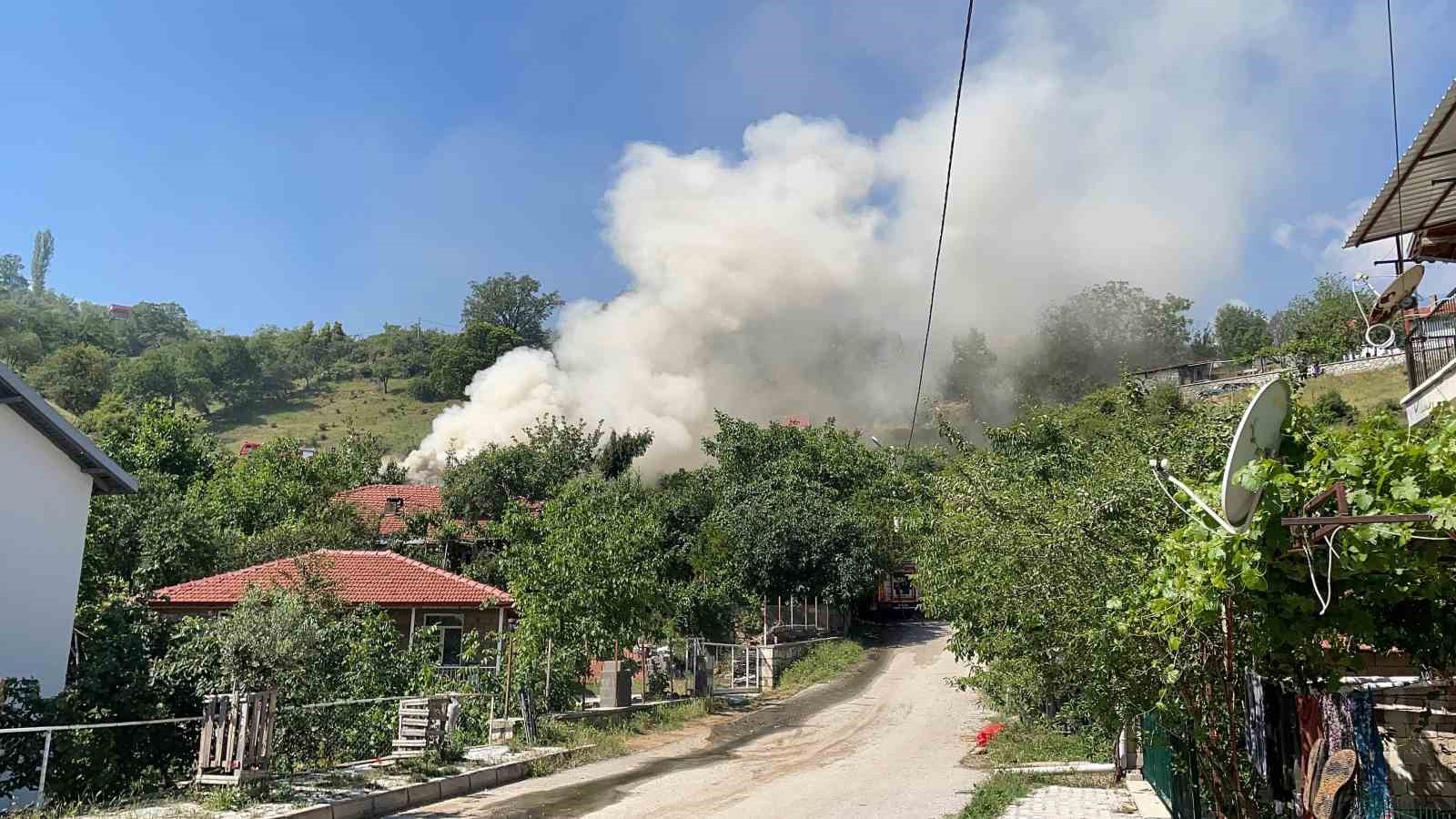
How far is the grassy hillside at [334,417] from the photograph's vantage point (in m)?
83.6

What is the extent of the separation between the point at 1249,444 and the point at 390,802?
10661mm

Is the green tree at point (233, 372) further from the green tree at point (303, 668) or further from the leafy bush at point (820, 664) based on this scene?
the green tree at point (303, 668)

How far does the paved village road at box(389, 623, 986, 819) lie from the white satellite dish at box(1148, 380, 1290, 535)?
781cm

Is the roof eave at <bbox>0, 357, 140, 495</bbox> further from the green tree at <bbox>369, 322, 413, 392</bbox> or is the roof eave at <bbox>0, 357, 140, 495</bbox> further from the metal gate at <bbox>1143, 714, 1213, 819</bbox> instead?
the green tree at <bbox>369, 322, 413, 392</bbox>

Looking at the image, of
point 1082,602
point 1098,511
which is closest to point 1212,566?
point 1082,602

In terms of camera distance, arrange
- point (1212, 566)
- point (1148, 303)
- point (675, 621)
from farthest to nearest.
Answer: point (1148, 303) → point (675, 621) → point (1212, 566)

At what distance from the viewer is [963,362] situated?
249 feet

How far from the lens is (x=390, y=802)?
11.8 metres

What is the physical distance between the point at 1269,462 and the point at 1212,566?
2.21 feet

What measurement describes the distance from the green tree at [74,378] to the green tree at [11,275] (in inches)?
3691

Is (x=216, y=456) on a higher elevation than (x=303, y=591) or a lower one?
higher

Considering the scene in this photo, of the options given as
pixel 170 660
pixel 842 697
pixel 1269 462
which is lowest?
pixel 842 697

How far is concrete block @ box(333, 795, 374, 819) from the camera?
430 inches

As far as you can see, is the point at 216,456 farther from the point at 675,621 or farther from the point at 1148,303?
the point at 1148,303
